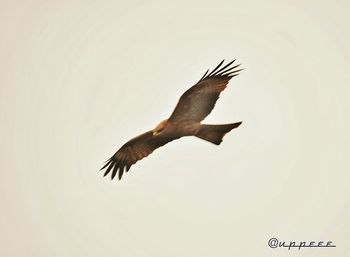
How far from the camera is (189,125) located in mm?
7887

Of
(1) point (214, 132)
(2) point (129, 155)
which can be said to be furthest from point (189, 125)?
(2) point (129, 155)

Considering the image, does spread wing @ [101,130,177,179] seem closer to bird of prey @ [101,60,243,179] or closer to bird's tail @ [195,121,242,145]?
bird of prey @ [101,60,243,179]

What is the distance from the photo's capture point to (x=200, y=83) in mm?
7539

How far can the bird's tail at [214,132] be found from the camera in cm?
800

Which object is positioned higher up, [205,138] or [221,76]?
[221,76]

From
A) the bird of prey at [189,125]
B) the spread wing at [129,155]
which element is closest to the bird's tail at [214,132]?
the bird of prey at [189,125]

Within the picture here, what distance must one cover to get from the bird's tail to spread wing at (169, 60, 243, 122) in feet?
1.06

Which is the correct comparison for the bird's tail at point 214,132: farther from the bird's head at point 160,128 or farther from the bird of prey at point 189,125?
the bird's head at point 160,128

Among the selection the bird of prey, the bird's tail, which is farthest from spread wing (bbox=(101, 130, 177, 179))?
the bird's tail

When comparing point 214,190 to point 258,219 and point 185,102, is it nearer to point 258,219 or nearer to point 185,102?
point 258,219

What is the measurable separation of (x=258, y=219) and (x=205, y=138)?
14630 millimetres

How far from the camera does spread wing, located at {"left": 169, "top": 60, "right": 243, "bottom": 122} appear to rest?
747 centimetres

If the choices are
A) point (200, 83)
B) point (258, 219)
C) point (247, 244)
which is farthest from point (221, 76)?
point (258, 219)

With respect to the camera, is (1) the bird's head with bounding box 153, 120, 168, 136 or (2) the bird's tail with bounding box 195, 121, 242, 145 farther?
(2) the bird's tail with bounding box 195, 121, 242, 145
